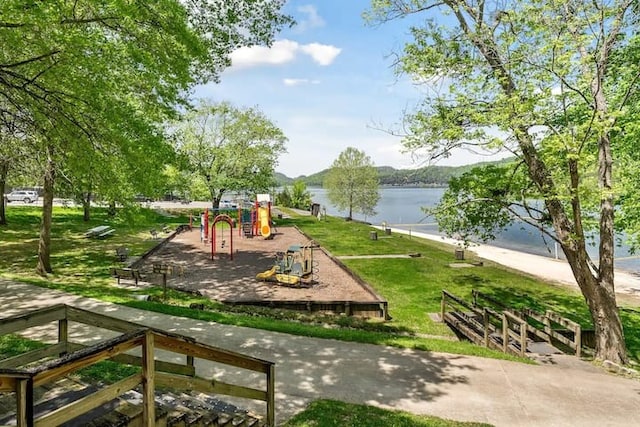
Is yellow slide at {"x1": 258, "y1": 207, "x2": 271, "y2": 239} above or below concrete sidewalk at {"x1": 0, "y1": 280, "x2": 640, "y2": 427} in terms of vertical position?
above

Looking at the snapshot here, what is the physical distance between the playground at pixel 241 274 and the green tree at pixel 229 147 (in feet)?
38.9

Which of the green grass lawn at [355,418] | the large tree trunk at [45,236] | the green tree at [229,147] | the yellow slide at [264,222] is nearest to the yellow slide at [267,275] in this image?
the large tree trunk at [45,236]

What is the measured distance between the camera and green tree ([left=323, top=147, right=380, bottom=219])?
61.9 metres

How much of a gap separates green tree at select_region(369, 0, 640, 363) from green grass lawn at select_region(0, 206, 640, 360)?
13.3 ft

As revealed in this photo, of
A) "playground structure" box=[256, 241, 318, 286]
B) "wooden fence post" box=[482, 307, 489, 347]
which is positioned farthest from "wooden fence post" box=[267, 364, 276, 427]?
"playground structure" box=[256, 241, 318, 286]

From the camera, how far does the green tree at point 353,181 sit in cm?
6191

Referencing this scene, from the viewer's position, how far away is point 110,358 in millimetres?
3555

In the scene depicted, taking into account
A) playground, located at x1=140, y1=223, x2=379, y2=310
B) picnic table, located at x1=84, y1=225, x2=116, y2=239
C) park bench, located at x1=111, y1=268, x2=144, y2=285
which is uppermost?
picnic table, located at x1=84, y1=225, x2=116, y2=239

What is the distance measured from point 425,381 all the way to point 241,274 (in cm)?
1273

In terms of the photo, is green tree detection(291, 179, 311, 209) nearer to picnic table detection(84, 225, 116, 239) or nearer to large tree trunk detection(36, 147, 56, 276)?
picnic table detection(84, 225, 116, 239)

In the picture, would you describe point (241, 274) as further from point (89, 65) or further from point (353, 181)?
point (353, 181)

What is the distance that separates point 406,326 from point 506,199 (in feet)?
17.1

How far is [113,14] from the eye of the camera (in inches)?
331

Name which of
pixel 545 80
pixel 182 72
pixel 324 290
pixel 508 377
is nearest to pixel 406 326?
pixel 324 290
